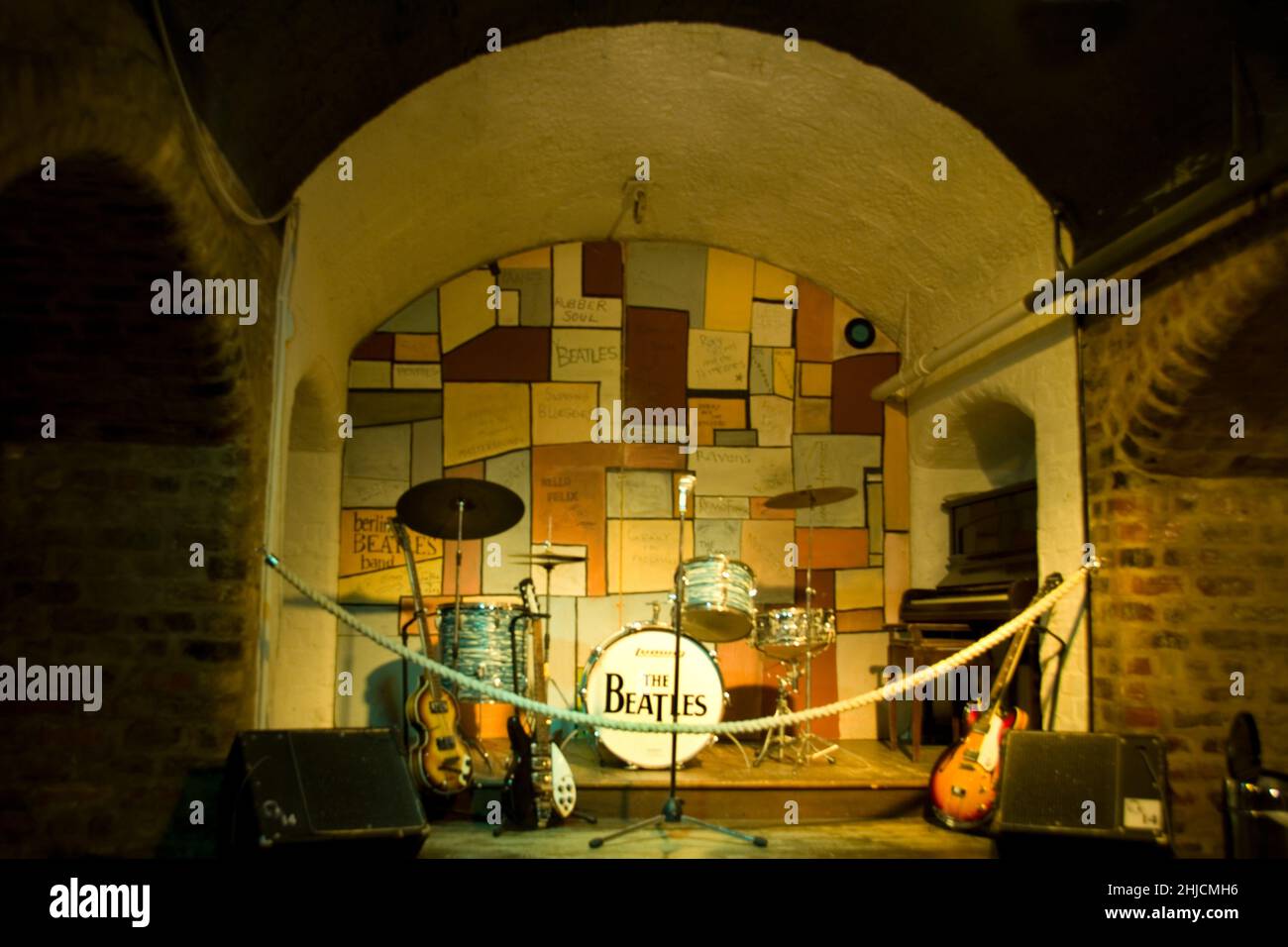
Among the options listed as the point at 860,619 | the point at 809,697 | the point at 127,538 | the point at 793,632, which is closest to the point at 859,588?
the point at 860,619

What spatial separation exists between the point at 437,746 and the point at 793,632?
79.3 inches

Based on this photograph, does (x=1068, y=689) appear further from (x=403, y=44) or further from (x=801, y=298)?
(x=403, y=44)

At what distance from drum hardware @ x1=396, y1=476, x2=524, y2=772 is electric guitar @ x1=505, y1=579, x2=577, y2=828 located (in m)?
0.51

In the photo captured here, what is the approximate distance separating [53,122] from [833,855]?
3763 mm

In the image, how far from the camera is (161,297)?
11.4 feet

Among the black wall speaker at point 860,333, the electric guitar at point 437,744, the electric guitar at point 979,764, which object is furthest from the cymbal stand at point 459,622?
the black wall speaker at point 860,333

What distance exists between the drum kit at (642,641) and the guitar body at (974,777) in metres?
0.90

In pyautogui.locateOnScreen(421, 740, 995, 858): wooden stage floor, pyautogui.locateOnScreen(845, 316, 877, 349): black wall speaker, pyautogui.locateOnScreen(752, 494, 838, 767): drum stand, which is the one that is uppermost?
pyautogui.locateOnScreen(845, 316, 877, 349): black wall speaker

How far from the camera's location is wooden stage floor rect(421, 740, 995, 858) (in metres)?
4.17

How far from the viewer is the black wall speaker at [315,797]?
3.19 metres

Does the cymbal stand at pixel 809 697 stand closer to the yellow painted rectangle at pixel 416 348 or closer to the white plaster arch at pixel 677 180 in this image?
the white plaster arch at pixel 677 180

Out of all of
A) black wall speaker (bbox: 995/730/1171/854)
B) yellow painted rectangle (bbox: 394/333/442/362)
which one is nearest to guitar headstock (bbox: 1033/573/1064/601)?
black wall speaker (bbox: 995/730/1171/854)

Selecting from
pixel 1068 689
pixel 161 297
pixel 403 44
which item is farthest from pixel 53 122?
pixel 1068 689

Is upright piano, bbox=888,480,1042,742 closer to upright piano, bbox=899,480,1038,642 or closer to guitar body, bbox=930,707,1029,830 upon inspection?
upright piano, bbox=899,480,1038,642
